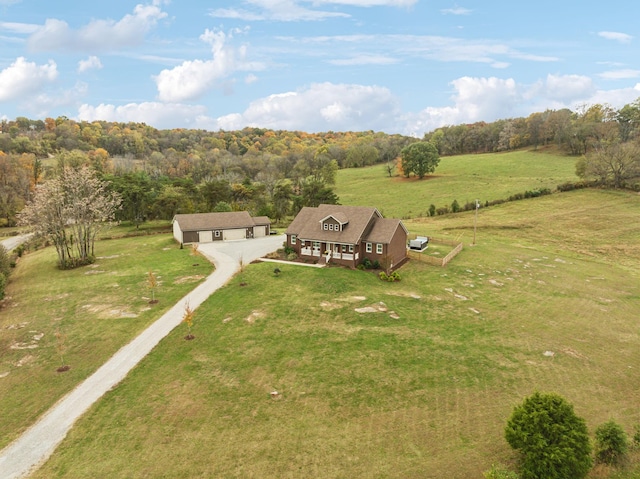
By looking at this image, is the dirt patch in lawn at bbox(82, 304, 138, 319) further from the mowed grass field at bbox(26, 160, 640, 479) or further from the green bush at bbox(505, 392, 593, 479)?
the green bush at bbox(505, 392, 593, 479)

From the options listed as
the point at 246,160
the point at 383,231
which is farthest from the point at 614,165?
the point at 246,160

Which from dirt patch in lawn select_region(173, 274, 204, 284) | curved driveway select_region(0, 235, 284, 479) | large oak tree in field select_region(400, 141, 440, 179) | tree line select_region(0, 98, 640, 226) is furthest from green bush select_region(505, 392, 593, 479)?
large oak tree in field select_region(400, 141, 440, 179)

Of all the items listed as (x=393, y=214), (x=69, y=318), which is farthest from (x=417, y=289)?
(x=393, y=214)

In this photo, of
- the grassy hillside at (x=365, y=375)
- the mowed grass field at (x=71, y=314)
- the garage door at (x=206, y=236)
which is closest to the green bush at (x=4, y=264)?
the mowed grass field at (x=71, y=314)

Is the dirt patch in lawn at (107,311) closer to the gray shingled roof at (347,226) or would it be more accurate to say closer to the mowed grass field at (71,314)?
the mowed grass field at (71,314)

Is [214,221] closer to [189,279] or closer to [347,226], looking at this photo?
[189,279]
